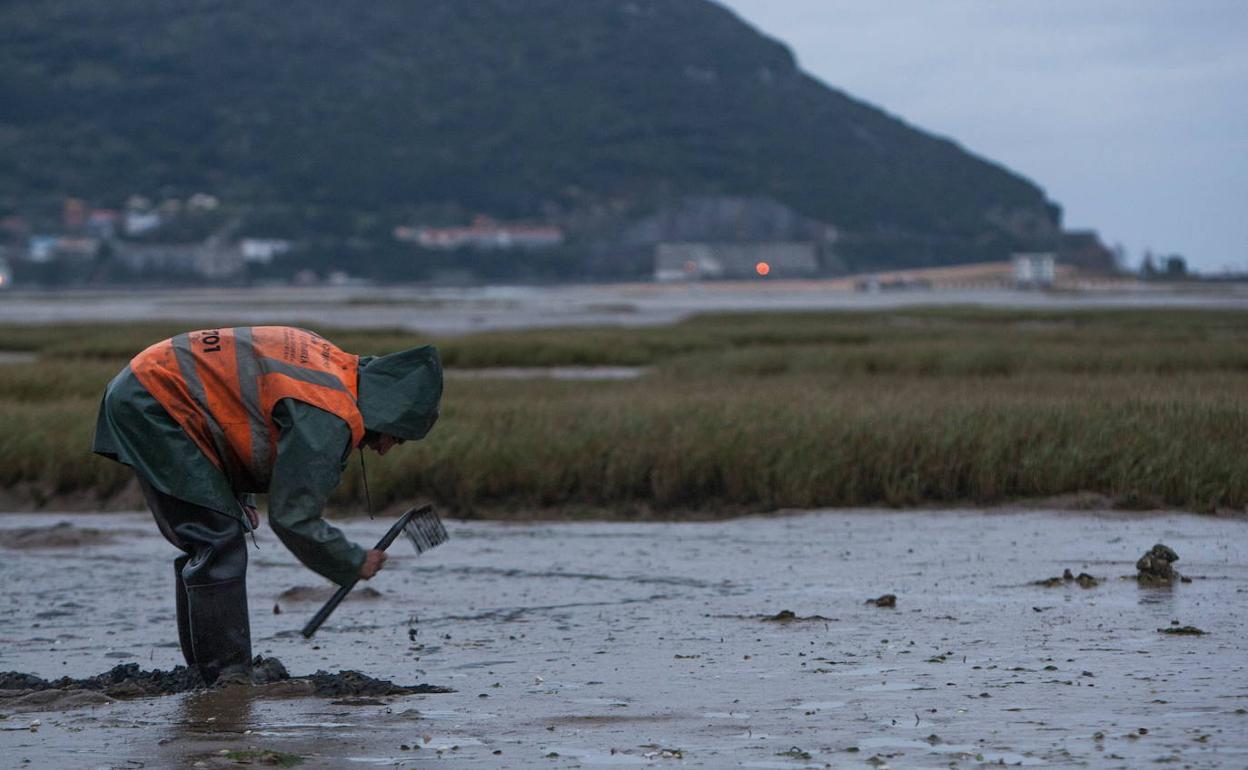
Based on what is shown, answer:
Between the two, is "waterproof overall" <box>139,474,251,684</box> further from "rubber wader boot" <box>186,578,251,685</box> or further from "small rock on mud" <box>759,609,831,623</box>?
"small rock on mud" <box>759,609,831,623</box>

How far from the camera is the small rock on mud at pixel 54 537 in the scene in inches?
491

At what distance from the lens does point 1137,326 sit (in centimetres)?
4172

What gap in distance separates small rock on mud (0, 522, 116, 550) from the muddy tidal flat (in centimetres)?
4

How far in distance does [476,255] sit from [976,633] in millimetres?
184368

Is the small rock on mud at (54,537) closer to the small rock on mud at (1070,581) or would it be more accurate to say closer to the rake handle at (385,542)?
the rake handle at (385,542)

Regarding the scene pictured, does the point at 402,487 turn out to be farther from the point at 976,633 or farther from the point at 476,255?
the point at 476,255

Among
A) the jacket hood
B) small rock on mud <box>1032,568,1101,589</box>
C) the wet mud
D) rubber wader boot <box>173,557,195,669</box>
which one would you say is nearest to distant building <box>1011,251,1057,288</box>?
small rock on mud <box>1032,568,1101,589</box>

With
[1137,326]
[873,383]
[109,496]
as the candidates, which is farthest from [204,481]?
[1137,326]

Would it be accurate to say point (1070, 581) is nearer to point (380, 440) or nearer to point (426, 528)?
point (426, 528)

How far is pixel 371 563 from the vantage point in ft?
22.6

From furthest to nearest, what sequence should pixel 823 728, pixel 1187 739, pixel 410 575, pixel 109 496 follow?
pixel 109 496 < pixel 410 575 < pixel 823 728 < pixel 1187 739

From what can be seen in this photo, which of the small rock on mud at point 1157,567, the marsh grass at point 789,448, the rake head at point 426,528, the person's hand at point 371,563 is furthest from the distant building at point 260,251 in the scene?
the person's hand at point 371,563

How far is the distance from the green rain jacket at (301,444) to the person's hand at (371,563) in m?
0.02

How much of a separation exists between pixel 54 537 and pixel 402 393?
22.0 feet
